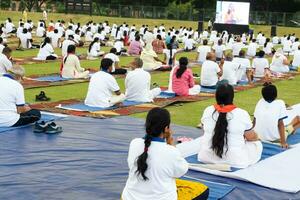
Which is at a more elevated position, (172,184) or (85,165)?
(172,184)

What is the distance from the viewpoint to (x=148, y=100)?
11172 millimetres

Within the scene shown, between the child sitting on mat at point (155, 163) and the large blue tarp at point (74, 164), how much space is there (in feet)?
3.28

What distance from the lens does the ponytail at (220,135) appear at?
6.17 meters

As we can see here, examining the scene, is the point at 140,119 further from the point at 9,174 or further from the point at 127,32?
the point at 127,32

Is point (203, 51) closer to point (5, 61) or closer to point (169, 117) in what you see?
point (5, 61)

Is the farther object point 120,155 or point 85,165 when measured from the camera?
point 120,155

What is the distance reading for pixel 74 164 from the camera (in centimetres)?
667

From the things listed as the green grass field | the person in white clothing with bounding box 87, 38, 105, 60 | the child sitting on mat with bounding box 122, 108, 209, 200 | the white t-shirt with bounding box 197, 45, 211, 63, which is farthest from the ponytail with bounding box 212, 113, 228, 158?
the person in white clothing with bounding box 87, 38, 105, 60

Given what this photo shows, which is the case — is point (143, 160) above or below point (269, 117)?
above

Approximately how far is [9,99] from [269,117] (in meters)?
3.54

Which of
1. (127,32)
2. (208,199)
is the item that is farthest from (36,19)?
(208,199)

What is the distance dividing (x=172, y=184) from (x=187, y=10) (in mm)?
44798

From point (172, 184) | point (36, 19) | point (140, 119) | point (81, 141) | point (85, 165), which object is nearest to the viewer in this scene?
point (172, 184)

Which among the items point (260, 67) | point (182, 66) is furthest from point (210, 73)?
point (260, 67)
